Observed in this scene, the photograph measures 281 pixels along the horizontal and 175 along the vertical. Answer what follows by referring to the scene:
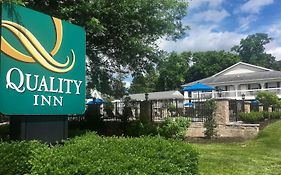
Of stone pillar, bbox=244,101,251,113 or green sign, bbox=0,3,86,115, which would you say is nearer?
green sign, bbox=0,3,86,115

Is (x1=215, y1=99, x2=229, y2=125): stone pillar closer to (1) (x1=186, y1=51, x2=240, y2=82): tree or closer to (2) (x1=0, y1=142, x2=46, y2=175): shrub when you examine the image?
(2) (x1=0, y1=142, x2=46, y2=175): shrub

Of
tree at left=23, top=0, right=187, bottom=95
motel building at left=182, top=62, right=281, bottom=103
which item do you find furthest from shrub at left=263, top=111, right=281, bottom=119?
motel building at left=182, top=62, right=281, bottom=103

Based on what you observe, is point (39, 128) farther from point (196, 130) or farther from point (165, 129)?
point (196, 130)

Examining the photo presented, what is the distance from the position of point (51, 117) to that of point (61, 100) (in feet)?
1.34

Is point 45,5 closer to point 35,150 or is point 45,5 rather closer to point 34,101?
point 34,101

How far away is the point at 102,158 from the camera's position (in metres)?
5.70

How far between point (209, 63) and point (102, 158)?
76.9 meters

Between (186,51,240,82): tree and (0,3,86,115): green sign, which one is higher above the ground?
(186,51,240,82): tree

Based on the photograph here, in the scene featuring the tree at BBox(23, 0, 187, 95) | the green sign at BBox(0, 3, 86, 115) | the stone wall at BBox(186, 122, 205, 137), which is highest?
the tree at BBox(23, 0, 187, 95)

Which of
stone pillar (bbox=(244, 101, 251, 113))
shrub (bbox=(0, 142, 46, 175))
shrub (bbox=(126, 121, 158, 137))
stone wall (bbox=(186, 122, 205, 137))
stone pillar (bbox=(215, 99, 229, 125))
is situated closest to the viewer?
shrub (bbox=(0, 142, 46, 175))

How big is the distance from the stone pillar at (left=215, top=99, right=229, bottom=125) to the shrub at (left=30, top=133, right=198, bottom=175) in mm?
11689

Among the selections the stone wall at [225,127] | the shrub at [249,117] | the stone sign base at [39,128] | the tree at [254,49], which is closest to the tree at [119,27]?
the stone sign base at [39,128]

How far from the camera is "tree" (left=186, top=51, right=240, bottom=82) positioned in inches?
3113

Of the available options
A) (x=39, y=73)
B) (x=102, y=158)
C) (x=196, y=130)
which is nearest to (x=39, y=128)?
(x=39, y=73)
